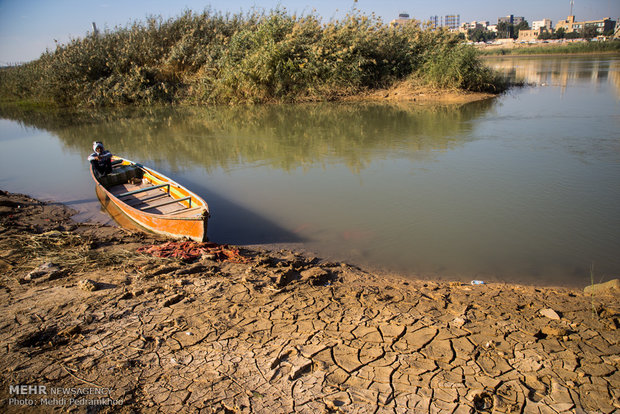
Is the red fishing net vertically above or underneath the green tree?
underneath

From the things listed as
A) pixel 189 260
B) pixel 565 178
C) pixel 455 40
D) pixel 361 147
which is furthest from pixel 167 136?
pixel 455 40

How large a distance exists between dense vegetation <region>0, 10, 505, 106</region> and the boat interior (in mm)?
15013

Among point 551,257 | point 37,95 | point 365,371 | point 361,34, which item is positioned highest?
point 361,34

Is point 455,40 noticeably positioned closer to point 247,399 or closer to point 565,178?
point 565,178

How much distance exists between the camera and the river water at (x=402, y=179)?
19.0 ft

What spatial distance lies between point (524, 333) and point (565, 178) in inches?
244

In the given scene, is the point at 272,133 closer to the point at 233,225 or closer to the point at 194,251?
the point at 233,225

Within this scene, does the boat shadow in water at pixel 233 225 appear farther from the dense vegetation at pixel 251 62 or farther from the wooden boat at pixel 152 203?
the dense vegetation at pixel 251 62

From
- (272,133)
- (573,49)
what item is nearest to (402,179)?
(272,133)

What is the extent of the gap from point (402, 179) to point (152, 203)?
17.7ft

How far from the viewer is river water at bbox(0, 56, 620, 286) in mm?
5785

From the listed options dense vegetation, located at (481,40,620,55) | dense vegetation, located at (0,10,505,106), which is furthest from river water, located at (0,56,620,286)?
dense vegetation, located at (481,40,620,55)

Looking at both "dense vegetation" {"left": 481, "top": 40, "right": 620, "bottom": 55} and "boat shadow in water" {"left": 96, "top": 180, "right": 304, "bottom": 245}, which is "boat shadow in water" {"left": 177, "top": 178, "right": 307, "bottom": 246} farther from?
"dense vegetation" {"left": 481, "top": 40, "right": 620, "bottom": 55}

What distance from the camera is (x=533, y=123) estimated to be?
45.4ft
